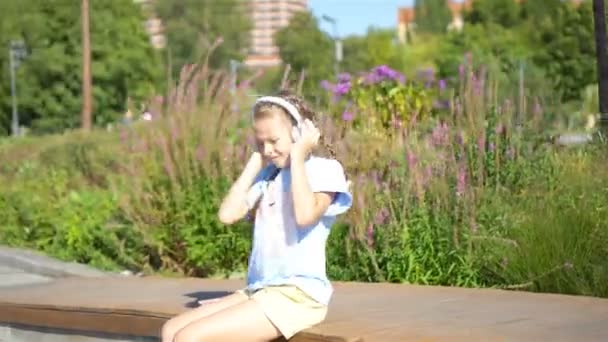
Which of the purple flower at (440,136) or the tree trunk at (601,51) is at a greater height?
the tree trunk at (601,51)

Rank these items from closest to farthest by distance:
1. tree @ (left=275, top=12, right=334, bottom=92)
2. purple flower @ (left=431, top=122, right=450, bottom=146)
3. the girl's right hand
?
1. the girl's right hand
2. purple flower @ (left=431, top=122, right=450, bottom=146)
3. tree @ (left=275, top=12, right=334, bottom=92)

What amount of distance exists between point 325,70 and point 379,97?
4354 cm

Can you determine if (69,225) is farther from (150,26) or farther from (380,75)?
(150,26)

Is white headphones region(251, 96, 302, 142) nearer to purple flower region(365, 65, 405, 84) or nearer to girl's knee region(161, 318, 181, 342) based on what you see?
girl's knee region(161, 318, 181, 342)

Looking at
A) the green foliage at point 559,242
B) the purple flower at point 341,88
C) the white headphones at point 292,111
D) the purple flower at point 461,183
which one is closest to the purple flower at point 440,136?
the purple flower at point 461,183

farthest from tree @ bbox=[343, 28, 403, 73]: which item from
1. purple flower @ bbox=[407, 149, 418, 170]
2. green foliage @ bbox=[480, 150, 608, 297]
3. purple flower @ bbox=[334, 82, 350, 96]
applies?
green foliage @ bbox=[480, 150, 608, 297]

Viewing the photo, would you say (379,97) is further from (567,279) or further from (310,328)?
(310,328)

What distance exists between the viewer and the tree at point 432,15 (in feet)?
384

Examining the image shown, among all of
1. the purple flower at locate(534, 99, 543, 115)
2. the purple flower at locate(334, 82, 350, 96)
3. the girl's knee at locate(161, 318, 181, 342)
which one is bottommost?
the purple flower at locate(334, 82, 350, 96)

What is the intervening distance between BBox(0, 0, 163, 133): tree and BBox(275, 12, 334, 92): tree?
34.1 feet

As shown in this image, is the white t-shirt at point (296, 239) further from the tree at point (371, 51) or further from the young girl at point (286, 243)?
the tree at point (371, 51)

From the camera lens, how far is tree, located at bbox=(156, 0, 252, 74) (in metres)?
70.7

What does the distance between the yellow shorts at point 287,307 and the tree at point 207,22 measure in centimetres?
6502

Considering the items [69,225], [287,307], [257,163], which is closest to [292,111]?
[257,163]
